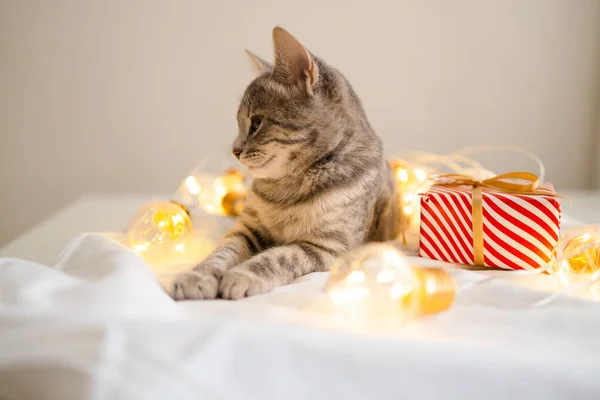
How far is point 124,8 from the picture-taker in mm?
2334

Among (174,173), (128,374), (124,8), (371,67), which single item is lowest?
→ (174,173)

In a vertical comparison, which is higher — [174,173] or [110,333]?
[110,333]

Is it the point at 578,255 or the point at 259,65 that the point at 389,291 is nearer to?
the point at 578,255

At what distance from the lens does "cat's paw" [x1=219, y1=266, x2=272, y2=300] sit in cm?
91

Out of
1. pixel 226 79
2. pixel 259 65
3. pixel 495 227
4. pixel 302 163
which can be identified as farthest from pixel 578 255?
pixel 226 79

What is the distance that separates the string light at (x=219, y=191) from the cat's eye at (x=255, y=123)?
489 millimetres

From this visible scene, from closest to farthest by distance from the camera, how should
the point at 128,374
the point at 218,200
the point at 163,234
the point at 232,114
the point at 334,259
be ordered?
the point at 128,374 → the point at 334,259 → the point at 163,234 → the point at 218,200 → the point at 232,114

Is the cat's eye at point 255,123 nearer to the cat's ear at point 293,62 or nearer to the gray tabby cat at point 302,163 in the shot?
the gray tabby cat at point 302,163

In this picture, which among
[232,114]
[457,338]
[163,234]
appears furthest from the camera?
[232,114]

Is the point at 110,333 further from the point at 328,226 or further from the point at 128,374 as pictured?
the point at 328,226

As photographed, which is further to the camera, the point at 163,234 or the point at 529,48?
the point at 529,48

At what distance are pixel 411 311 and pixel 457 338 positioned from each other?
0.28 feet

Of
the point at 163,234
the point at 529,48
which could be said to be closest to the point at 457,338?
the point at 163,234

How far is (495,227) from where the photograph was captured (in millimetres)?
1100
